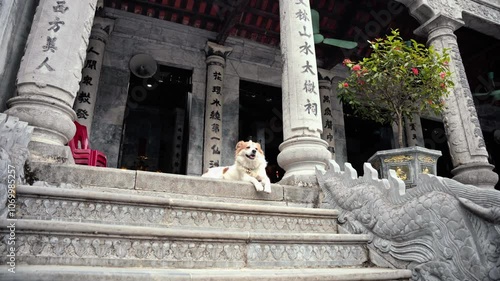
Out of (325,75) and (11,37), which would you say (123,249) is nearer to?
(11,37)

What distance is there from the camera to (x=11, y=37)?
371 centimetres

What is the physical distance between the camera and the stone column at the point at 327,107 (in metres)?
10.3

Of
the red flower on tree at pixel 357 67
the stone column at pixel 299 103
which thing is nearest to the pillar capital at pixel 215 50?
the stone column at pixel 299 103

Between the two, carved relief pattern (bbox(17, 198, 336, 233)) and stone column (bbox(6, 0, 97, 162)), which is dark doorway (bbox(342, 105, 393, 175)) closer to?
carved relief pattern (bbox(17, 198, 336, 233))

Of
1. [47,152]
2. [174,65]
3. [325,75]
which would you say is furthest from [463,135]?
[174,65]

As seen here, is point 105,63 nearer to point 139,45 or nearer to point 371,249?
point 139,45

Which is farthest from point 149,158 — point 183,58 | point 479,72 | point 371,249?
point 479,72

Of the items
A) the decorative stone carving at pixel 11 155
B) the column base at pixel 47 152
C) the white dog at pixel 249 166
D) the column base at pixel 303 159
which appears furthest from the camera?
the column base at pixel 303 159

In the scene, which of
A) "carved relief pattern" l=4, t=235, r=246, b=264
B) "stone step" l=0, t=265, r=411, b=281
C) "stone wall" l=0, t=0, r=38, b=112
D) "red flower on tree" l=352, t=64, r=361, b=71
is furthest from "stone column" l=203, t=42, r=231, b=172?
"stone step" l=0, t=265, r=411, b=281

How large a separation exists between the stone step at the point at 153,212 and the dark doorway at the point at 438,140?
1183 centimetres

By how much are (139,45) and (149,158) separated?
22.2ft

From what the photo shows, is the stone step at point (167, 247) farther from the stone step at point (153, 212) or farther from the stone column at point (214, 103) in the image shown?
the stone column at point (214, 103)

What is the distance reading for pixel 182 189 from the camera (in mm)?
3287

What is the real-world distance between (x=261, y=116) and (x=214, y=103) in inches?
226
